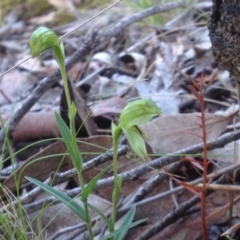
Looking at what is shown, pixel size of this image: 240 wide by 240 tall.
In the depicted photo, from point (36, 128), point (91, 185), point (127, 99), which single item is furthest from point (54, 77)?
point (91, 185)

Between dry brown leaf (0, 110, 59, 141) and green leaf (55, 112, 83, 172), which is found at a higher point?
green leaf (55, 112, 83, 172)

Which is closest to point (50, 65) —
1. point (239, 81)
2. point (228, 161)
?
point (228, 161)

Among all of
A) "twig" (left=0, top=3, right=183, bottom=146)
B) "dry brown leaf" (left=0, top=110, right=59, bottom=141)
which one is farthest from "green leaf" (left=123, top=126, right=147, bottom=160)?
"dry brown leaf" (left=0, top=110, right=59, bottom=141)

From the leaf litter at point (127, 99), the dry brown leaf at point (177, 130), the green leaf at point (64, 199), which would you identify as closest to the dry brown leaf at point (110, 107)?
the leaf litter at point (127, 99)

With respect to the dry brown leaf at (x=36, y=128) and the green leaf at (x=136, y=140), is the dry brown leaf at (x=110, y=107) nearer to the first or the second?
the dry brown leaf at (x=36, y=128)

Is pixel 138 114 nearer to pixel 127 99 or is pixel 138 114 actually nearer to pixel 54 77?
pixel 54 77

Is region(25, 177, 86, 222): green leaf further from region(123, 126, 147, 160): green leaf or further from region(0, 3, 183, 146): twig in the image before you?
region(0, 3, 183, 146): twig

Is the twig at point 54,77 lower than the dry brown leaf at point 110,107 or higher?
higher
